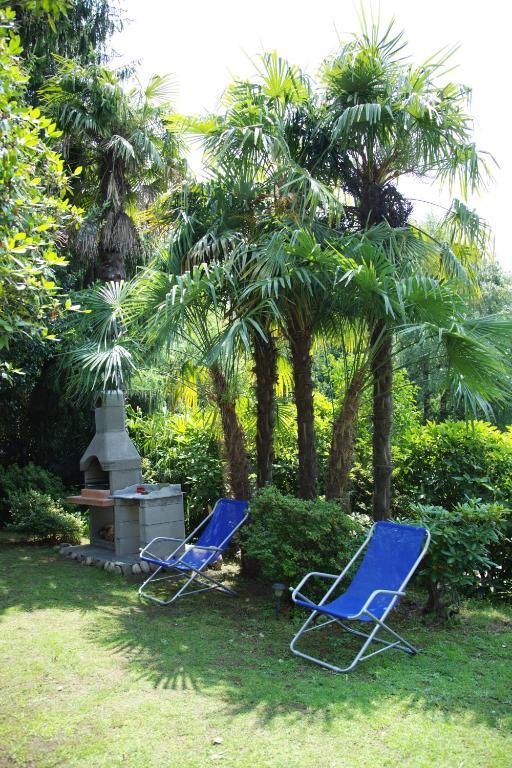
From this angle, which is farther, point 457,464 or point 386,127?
point 457,464

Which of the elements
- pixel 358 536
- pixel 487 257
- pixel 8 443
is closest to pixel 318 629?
pixel 358 536

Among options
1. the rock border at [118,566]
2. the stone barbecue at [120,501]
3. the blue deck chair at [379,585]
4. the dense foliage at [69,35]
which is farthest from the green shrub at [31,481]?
the dense foliage at [69,35]

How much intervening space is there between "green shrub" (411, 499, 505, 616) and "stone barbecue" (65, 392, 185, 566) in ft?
11.5

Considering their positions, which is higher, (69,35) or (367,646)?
(69,35)

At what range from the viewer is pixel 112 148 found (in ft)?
37.6

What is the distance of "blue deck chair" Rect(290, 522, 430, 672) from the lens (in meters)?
4.90

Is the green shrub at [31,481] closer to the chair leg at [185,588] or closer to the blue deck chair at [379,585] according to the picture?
the chair leg at [185,588]

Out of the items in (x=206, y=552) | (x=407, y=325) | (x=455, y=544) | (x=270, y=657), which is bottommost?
(x=270, y=657)

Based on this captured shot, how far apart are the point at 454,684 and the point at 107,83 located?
10.3 m

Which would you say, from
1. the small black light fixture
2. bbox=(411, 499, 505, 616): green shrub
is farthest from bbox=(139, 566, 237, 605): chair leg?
bbox=(411, 499, 505, 616): green shrub

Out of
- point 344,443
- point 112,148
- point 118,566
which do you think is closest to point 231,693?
point 344,443

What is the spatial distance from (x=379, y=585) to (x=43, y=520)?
6.19 m

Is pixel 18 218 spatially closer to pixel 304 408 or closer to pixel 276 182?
pixel 276 182

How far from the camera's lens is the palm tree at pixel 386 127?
259 inches
